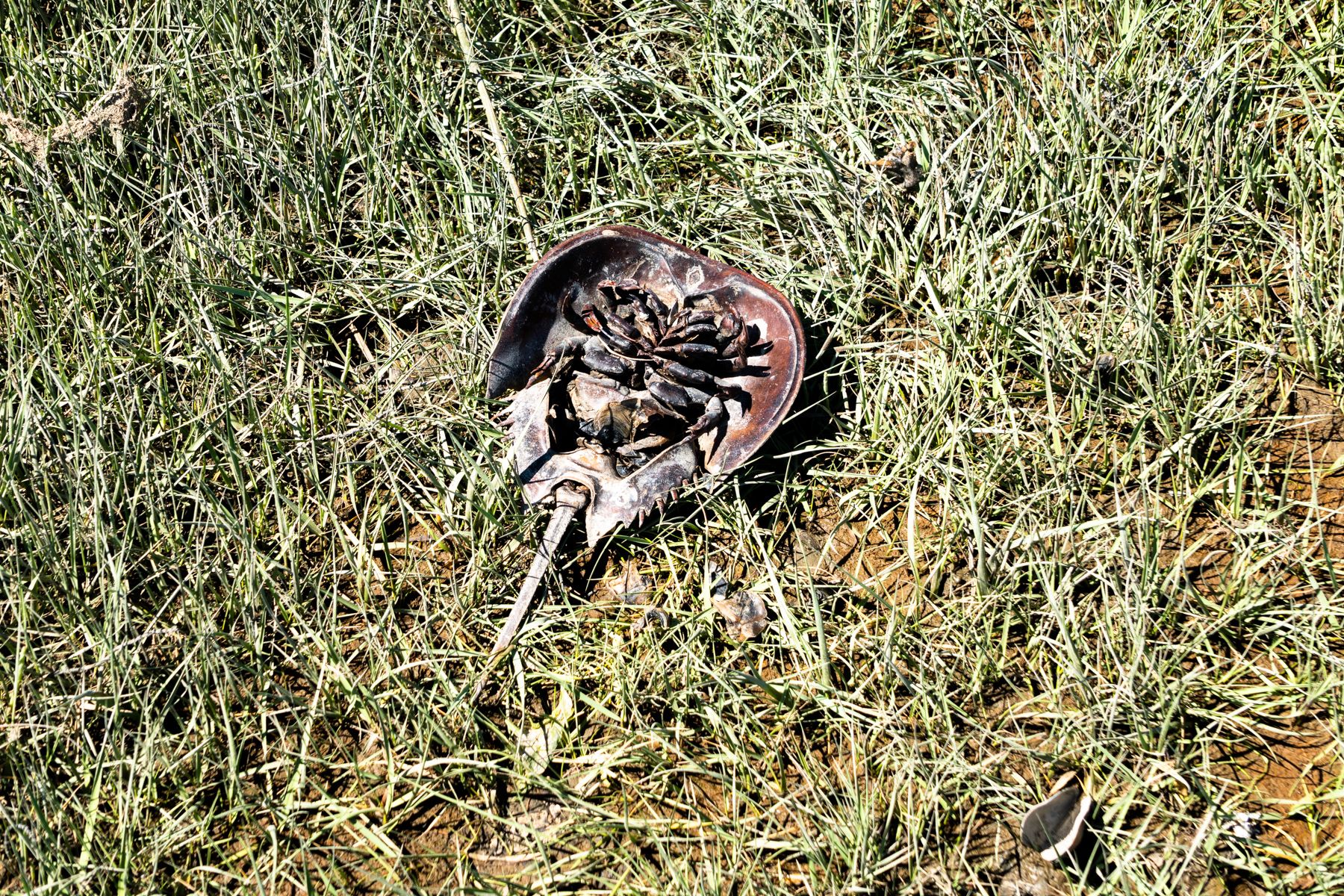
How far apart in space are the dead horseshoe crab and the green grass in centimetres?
13

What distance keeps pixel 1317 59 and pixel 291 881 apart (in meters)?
3.26

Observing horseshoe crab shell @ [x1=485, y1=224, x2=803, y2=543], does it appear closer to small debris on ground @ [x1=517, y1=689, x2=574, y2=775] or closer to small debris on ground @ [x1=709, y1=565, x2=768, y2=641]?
small debris on ground @ [x1=709, y1=565, x2=768, y2=641]

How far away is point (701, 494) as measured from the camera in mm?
2725

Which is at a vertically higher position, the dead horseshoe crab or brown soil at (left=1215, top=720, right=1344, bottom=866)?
the dead horseshoe crab

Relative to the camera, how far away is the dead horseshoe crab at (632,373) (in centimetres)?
270

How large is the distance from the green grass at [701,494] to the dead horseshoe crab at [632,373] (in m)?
0.13

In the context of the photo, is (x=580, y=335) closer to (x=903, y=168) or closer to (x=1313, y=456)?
(x=903, y=168)

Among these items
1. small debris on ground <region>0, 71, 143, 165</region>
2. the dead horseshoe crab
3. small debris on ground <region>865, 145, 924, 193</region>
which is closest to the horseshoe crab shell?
the dead horseshoe crab

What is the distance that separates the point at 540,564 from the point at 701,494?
0.40m

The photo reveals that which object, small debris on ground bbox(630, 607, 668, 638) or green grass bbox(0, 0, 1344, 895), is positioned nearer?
green grass bbox(0, 0, 1344, 895)

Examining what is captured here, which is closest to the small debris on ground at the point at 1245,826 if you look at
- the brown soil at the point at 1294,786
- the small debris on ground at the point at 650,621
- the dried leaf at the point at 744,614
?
the brown soil at the point at 1294,786

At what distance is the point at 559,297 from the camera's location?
288 centimetres

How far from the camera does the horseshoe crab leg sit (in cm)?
257

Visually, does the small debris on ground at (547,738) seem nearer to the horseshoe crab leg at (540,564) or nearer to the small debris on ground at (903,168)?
the horseshoe crab leg at (540,564)
